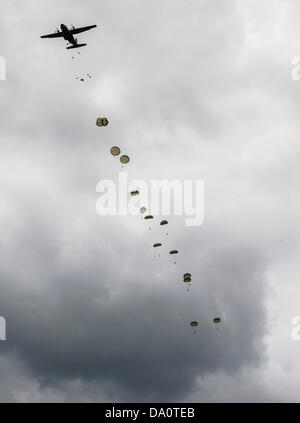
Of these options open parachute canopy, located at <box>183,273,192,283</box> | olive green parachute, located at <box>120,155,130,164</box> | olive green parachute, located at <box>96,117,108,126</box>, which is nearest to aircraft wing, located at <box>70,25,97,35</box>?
olive green parachute, located at <box>96,117,108,126</box>

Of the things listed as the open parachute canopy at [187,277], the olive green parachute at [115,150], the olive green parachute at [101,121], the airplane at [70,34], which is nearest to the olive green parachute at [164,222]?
the open parachute canopy at [187,277]

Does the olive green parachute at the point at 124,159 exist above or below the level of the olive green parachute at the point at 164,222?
above

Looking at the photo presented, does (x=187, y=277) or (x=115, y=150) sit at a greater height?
(x=115, y=150)

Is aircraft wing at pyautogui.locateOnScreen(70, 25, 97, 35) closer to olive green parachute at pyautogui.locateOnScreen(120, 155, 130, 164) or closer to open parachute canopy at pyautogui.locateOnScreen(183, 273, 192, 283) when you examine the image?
olive green parachute at pyautogui.locateOnScreen(120, 155, 130, 164)

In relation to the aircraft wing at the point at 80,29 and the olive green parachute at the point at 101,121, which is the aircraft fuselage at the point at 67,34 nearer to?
the aircraft wing at the point at 80,29

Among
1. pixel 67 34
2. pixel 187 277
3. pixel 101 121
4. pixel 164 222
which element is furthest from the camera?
pixel 67 34

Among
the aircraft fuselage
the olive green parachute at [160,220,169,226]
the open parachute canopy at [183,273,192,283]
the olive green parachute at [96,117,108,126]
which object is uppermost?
the aircraft fuselage

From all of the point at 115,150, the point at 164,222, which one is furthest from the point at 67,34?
the point at 164,222

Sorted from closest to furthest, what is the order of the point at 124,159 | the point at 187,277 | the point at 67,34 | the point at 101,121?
1. the point at 124,159
2. the point at 101,121
3. the point at 187,277
4. the point at 67,34

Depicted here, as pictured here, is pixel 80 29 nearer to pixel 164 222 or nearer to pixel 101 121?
pixel 101 121
